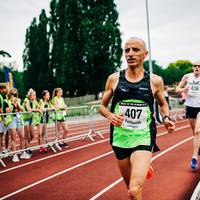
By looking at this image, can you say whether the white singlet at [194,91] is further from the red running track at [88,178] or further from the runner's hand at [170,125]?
the runner's hand at [170,125]

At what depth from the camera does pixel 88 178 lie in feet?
22.0

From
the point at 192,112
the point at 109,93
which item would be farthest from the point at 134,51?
the point at 192,112

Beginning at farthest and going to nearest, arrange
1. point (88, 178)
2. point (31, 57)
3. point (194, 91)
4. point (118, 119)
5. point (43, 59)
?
point (31, 57)
point (43, 59)
point (194, 91)
point (88, 178)
point (118, 119)

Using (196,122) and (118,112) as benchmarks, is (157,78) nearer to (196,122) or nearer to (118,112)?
(118,112)

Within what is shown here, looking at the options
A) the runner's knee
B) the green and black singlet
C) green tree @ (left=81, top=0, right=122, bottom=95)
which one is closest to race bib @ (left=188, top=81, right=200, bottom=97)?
the green and black singlet

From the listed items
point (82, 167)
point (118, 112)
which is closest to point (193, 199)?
point (118, 112)

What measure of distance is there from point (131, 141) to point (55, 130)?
8050 millimetres

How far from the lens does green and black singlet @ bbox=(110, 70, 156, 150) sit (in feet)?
12.0

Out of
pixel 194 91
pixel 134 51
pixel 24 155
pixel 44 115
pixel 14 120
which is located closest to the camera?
pixel 134 51

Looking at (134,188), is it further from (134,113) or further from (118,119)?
(134,113)

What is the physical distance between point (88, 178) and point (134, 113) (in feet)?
11.0

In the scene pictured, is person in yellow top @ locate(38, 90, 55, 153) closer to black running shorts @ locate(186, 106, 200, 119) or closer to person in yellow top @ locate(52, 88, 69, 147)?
person in yellow top @ locate(52, 88, 69, 147)

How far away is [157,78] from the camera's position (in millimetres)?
3779

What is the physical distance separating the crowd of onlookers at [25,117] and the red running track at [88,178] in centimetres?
67
